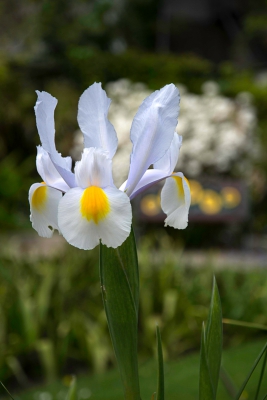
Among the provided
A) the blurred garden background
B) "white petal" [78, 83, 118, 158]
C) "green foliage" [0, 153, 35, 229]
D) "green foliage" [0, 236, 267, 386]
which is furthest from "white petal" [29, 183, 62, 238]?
"green foliage" [0, 153, 35, 229]

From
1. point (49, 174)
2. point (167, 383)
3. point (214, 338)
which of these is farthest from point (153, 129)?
point (167, 383)

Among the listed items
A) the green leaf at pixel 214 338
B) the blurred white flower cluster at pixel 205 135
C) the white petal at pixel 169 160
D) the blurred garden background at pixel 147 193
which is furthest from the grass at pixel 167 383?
the blurred white flower cluster at pixel 205 135

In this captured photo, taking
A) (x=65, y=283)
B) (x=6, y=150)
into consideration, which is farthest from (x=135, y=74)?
(x=65, y=283)

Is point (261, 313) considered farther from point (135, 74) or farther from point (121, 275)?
point (135, 74)

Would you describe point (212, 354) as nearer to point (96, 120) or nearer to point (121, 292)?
point (121, 292)

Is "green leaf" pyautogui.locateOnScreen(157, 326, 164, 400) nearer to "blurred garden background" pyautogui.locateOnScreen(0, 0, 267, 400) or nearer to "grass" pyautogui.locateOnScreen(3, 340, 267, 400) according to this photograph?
"blurred garden background" pyautogui.locateOnScreen(0, 0, 267, 400)

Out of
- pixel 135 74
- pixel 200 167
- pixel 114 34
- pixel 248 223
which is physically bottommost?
pixel 248 223
